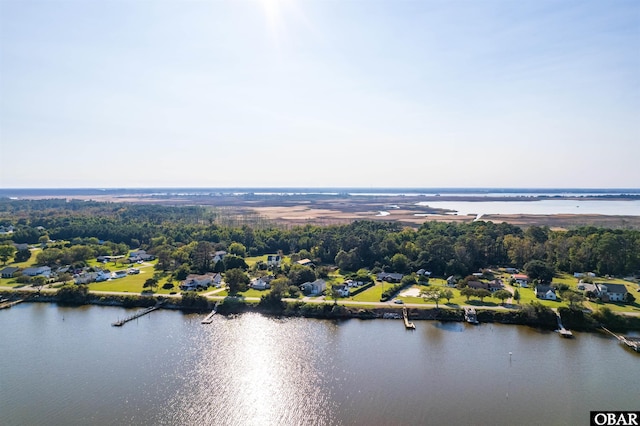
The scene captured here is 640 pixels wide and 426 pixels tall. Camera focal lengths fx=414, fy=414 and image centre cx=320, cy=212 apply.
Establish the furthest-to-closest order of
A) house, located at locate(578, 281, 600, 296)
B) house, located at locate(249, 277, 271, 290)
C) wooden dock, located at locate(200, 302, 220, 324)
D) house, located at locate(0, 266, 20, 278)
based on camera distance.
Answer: house, located at locate(0, 266, 20, 278)
house, located at locate(249, 277, 271, 290)
house, located at locate(578, 281, 600, 296)
wooden dock, located at locate(200, 302, 220, 324)

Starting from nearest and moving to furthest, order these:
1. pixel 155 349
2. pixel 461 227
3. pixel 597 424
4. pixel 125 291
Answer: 1. pixel 597 424
2. pixel 155 349
3. pixel 125 291
4. pixel 461 227

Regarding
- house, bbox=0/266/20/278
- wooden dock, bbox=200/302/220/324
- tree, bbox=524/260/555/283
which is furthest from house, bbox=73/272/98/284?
tree, bbox=524/260/555/283

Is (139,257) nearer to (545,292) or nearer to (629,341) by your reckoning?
(545,292)

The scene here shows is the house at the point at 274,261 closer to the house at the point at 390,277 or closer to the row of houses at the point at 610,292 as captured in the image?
the house at the point at 390,277

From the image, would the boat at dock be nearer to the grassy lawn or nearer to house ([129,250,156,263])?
the grassy lawn

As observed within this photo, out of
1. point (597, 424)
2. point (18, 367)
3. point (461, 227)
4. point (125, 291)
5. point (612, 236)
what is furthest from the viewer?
point (461, 227)

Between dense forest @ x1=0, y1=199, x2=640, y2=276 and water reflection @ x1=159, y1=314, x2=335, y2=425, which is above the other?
dense forest @ x1=0, y1=199, x2=640, y2=276

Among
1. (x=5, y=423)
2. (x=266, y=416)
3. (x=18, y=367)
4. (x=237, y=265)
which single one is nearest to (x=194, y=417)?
(x=266, y=416)

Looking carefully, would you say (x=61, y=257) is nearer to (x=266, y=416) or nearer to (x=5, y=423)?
(x=5, y=423)
